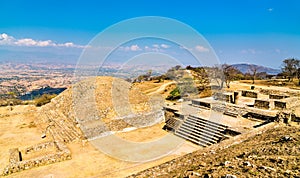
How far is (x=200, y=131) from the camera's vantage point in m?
11.8

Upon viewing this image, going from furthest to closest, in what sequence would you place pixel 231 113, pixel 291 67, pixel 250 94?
pixel 291 67, pixel 250 94, pixel 231 113

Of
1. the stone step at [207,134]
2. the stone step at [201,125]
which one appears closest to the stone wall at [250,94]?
the stone step at [201,125]

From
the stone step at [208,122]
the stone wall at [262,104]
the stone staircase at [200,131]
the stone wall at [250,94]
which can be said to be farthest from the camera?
the stone wall at [250,94]

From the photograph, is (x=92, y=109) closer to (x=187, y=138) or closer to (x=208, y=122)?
(x=187, y=138)

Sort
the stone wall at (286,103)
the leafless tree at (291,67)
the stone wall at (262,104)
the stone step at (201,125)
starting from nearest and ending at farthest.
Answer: the stone step at (201,125) → the stone wall at (286,103) → the stone wall at (262,104) → the leafless tree at (291,67)

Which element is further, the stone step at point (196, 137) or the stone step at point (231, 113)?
the stone step at point (231, 113)

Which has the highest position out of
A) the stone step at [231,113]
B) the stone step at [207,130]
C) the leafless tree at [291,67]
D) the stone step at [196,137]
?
the leafless tree at [291,67]

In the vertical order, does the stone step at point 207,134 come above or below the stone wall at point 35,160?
above

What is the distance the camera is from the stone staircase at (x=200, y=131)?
432 inches

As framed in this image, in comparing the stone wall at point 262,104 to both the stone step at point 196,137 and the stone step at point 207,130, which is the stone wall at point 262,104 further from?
the stone step at point 196,137

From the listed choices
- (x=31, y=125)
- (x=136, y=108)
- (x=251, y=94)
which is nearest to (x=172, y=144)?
(x=136, y=108)

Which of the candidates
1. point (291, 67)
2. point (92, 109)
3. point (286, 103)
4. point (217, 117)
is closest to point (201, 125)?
point (217, 117)

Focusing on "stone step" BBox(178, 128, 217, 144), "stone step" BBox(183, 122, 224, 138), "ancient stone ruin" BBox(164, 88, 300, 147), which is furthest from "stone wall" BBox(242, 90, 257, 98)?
"stone step" BBox(178, 128, 217, 144)

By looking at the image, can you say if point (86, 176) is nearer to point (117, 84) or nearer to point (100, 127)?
point (100, 127)
